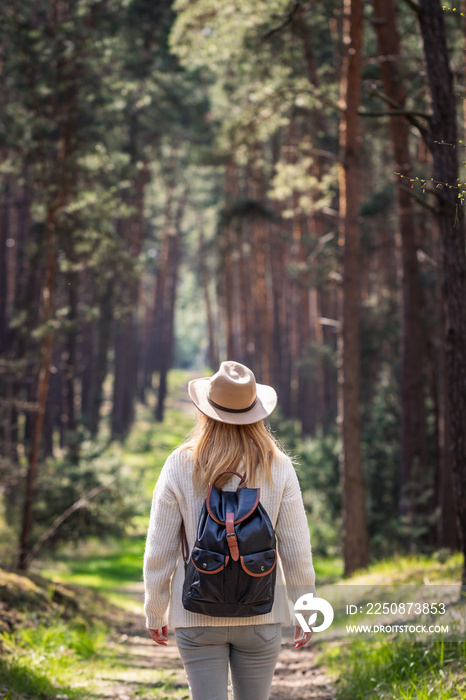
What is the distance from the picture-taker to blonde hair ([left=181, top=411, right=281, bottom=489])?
3167 mm

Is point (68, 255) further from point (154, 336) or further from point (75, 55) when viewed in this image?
point (154, 336)

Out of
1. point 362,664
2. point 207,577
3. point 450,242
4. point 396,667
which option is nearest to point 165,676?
point 362,664

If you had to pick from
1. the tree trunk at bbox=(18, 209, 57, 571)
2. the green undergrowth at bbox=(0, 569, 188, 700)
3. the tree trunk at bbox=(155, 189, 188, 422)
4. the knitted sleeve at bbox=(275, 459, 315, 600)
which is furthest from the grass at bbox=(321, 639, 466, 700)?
the tree trunk at bbox=(155, 189, 188, 422)

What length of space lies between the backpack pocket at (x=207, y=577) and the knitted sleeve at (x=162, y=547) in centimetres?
24

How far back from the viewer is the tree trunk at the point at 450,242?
22.0 ft

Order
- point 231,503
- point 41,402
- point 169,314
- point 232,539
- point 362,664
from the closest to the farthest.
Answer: point 232,539, point 231,503, point 362,664, point 41,402, point 169,314

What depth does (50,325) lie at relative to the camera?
32.1 feet

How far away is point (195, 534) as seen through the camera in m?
3.16

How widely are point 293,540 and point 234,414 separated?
0.64 metres

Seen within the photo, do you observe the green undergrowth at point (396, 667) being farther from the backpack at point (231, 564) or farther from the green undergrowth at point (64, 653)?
the backpack at point (231, 564)

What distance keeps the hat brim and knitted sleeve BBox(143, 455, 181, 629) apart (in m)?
0.30

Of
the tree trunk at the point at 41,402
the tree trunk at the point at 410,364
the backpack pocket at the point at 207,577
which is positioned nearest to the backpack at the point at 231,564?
the backpack pocket at the point at 207,577

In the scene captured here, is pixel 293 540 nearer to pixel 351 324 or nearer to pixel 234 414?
pixel 234 414

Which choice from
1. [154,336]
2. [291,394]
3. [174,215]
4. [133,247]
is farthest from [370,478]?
[154,336]
